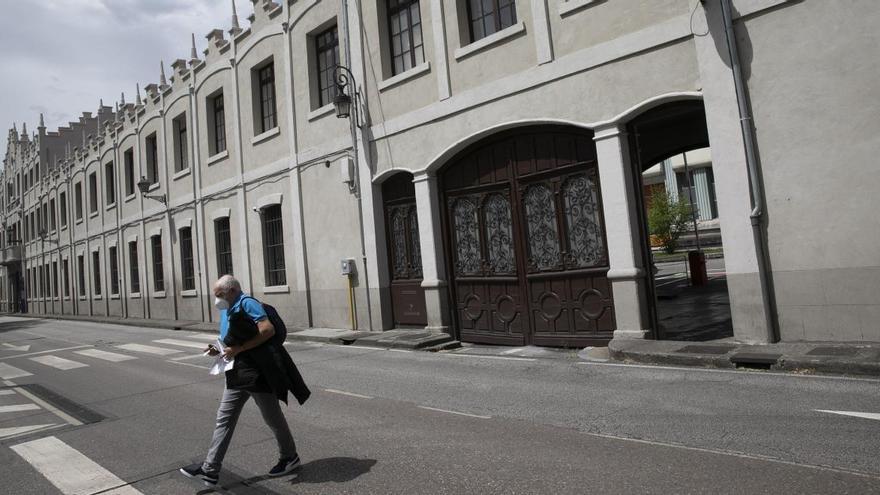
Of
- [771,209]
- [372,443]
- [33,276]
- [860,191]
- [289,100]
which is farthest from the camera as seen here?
[33,276]

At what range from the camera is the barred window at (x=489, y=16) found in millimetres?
11266

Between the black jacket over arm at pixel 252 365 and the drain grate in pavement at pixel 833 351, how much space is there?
6075 mm

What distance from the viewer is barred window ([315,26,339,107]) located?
15.1 meters

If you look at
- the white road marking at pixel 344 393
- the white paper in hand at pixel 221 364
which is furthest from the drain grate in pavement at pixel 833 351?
the white paper in hand at pixel 221 364

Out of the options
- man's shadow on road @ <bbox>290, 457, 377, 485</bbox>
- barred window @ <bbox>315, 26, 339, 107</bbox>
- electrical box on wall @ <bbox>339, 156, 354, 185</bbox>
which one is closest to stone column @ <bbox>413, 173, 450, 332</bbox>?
electrical box on wall @ <bbox>339, 156, 354, 185</bbox>

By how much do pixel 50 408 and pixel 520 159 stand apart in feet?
26.5

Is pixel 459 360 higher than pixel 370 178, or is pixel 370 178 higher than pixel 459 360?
pixel 370 178

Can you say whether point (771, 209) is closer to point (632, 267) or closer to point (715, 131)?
point (715, 131)

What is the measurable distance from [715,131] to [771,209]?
1.31m

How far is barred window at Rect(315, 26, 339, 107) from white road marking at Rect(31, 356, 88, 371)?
26.3ft

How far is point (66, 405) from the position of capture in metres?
8.07

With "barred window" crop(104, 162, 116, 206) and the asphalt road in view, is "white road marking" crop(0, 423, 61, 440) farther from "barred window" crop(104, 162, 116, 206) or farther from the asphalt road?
"barred window" crop(104, 162, 116, 206)

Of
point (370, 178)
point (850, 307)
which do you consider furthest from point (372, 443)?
point (370, 178)

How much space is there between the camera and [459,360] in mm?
9844
